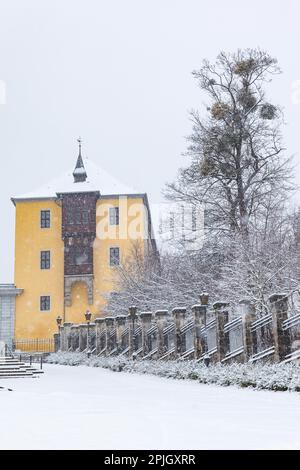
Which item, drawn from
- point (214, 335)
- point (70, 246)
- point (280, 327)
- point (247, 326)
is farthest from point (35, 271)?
point (280, 327)

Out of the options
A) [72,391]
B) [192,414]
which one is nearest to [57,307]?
[72,391]

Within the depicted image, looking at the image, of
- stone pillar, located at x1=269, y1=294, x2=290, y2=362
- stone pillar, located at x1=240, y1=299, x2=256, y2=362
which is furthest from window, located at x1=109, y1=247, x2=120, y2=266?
stone pillar, located at x1=269, y1=294, x2=290, y2=362

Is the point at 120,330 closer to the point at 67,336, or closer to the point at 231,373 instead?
the point at 67,336

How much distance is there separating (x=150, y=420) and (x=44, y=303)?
45449 millimetres

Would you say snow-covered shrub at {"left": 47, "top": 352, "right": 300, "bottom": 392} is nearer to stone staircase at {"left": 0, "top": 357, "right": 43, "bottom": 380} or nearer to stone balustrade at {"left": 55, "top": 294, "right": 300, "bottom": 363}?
stone balustrade at {"left": 55, "top": 294, "right": 300, "bottom": 363}

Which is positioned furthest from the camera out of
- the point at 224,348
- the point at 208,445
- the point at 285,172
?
the point at 285,172

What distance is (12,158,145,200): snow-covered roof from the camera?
53906 mm

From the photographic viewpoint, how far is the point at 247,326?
1619 cm

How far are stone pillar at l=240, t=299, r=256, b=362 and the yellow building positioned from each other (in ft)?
112

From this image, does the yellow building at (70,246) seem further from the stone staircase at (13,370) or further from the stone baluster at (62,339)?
the stone staircase at (13,370)

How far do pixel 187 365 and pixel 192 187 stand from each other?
1071 centimetres
